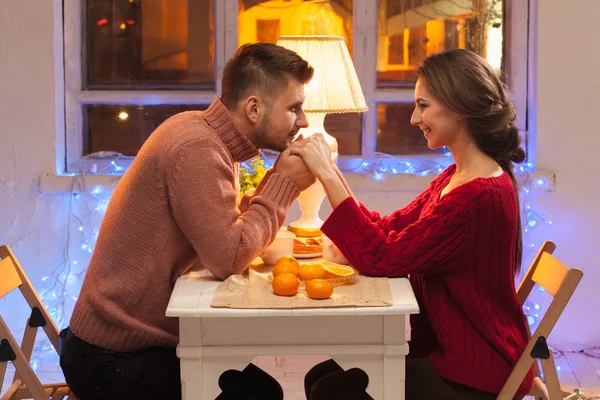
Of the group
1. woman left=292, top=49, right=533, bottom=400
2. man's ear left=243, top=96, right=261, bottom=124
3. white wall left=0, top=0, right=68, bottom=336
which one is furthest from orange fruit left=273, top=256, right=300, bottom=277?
white wall left=0, top=0, right=68, bottom=336

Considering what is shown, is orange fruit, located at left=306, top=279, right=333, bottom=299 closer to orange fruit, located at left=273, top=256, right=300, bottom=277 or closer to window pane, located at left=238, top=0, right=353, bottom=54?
orange fruit, located at left=273, top=256, right=300, bottom=277

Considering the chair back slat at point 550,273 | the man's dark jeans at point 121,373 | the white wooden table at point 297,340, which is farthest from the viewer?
the chair back slat at point 550,273

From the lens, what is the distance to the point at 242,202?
2.74 meters

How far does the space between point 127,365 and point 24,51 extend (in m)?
2.18

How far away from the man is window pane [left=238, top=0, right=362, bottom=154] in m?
1.84

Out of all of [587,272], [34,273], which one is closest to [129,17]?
[34,273]

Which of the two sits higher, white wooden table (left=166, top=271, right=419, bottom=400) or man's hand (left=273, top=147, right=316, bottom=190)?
man's hand (left=273, top=147, right=316, bottom=190)

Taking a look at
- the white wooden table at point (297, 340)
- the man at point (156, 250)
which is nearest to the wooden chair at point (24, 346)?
the man at point (156, 250)

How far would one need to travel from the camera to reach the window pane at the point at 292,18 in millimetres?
4227

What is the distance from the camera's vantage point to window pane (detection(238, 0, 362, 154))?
423cm

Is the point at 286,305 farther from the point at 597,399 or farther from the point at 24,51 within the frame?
the point at 24,51

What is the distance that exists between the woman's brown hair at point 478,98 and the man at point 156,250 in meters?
0.55

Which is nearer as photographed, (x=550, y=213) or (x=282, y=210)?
(x=282, y=210)

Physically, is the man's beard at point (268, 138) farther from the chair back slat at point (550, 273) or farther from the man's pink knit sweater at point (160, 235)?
the chair back slat at point (550, 273)
